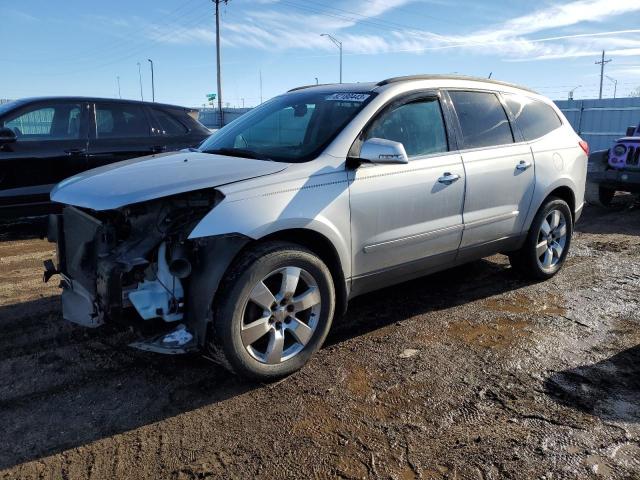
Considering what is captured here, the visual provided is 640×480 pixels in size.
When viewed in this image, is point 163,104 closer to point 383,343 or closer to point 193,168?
point 193,168

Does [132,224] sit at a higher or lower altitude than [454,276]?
higher

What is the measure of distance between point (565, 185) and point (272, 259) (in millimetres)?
3423

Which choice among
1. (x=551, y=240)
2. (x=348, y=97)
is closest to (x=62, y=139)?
(x=348, y=97)

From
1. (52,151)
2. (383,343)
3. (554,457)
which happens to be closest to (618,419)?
(554,457)

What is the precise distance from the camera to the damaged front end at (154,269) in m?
3.00

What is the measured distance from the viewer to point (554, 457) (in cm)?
261

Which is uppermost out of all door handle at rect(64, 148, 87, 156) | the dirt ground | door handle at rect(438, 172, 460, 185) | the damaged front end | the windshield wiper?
the windshield wiper

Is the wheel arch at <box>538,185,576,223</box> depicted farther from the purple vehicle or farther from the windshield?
the purple vehicle

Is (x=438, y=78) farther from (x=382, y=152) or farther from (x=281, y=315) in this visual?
(x=281, y=315)

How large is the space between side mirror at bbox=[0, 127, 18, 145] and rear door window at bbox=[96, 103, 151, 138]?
0.98 metres

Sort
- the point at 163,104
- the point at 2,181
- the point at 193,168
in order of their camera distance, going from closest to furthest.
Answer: the point at 193,168, the point at 2,181, the point at 163,104

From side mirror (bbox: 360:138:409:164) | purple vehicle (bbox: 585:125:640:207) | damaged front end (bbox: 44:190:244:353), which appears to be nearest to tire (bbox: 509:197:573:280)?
side mirror (bbox: 360:138:409:164)

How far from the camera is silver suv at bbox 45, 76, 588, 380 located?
304cm

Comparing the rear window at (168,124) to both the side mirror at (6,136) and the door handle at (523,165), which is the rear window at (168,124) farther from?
the door handle at (523,165)
